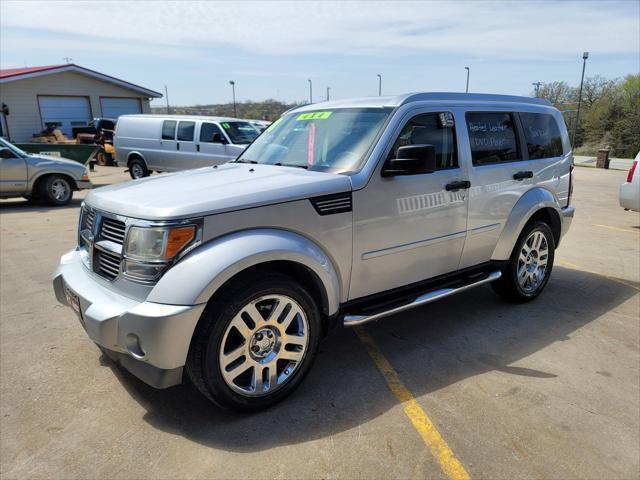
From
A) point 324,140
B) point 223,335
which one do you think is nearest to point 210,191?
point 223,335

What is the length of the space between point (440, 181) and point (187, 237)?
2095mm

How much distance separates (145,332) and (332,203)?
1.42 meters

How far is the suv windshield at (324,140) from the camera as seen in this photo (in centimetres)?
348

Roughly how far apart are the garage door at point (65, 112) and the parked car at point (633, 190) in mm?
25878

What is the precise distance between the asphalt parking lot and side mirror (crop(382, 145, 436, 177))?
1.47 m

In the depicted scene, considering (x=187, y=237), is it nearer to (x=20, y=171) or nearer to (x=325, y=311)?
(x=325, y=311)

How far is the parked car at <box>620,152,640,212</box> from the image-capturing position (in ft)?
27.5

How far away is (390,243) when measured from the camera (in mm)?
3467

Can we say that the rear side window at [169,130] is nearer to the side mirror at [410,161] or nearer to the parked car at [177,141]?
the parked car at [177,141]

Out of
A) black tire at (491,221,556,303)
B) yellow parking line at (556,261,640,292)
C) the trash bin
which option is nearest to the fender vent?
black tire at (491,221,556,303)

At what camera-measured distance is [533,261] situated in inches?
191

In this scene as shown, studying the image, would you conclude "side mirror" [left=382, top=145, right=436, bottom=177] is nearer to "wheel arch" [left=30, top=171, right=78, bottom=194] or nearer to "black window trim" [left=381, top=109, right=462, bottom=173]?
"black window trim" [left=381, top=109, right=462, bottom=173]

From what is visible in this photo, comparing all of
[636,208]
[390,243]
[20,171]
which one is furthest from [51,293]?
[636,208]

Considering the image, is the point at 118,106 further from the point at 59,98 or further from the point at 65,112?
the point at 59,98
